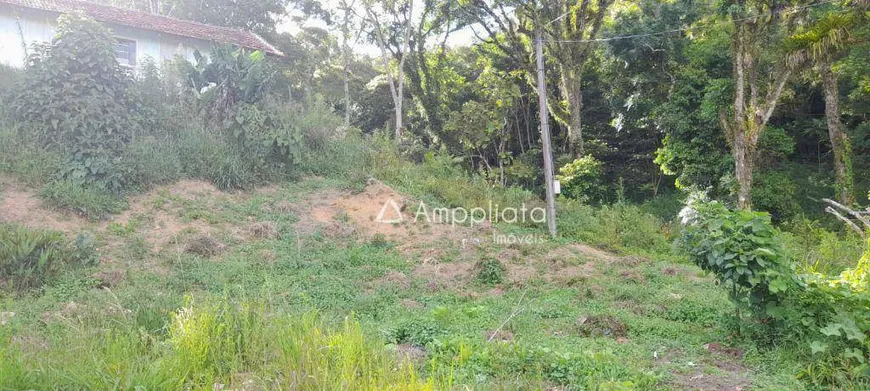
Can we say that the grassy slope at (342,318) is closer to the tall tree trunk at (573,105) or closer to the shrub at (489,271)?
the shrub at (489,271)

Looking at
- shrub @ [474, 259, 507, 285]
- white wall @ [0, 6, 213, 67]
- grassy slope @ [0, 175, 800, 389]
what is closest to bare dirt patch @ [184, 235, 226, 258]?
grassy slope @ [0, 175, 800, 389]

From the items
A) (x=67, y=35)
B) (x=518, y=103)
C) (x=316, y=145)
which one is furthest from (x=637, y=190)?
(x=67, y=35)

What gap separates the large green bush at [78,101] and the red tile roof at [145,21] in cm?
416

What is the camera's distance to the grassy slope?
346 centimetres

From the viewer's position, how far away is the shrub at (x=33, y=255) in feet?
20.8

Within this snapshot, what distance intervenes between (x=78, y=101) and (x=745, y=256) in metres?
10.6

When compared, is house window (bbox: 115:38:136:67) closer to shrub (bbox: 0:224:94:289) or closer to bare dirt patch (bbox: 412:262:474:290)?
shrub (bbox: 0:224:94:289)

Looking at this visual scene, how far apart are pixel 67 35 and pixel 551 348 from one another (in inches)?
399

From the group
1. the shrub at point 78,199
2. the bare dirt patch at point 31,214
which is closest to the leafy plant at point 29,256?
the bare dirt patch at point 31,214

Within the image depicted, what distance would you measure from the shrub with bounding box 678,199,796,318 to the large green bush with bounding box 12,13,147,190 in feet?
29.9

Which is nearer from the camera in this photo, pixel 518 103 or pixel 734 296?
pixel 734 296

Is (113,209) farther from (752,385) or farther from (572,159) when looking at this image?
(572,159)

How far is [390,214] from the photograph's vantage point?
36.0ft

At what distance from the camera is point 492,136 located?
66.8 feet
